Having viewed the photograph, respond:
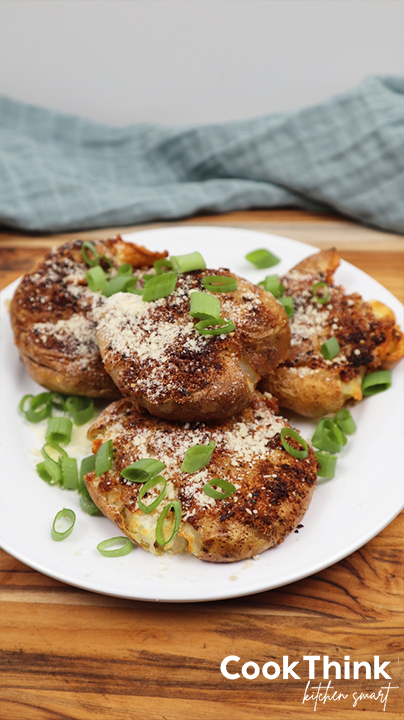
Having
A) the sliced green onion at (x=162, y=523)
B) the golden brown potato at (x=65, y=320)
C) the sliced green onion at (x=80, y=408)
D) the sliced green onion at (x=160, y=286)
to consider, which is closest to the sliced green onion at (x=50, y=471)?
the sliced green onion at (x=80, y=408)

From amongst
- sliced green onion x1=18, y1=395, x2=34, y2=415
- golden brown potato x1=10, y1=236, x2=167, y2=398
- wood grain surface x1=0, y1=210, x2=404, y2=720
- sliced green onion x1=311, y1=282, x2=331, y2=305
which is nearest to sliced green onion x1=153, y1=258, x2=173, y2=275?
golden brown potato x1=10, y1=236, x2=167, y2=398

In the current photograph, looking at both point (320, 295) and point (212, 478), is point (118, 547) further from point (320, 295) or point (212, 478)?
point (320, 295)

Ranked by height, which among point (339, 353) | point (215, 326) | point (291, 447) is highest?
point (215, 326)

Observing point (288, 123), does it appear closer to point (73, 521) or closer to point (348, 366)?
point (348, 366)

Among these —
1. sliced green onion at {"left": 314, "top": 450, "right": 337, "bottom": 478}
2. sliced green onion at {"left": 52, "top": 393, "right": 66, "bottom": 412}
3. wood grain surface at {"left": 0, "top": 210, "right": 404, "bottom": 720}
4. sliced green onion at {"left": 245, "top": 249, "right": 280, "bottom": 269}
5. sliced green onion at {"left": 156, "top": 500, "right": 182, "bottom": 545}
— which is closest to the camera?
wood grain surface at {"left": 0, "top": 210, "right": 404, "bottom": 720}

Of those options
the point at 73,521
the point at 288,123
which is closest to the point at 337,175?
the point at 288,123

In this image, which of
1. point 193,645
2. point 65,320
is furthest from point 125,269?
point 193,645

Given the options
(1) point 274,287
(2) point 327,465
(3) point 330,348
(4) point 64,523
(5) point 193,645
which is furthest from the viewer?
(1) point 274,287

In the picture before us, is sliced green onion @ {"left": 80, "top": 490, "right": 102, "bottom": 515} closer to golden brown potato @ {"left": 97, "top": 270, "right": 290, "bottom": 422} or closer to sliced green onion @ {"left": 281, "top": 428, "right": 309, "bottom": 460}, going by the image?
golden brown potato @ {"left": 97, "top": 270, "right": 290, "bottom": 422}
